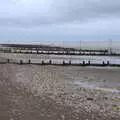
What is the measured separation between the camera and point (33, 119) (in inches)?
439

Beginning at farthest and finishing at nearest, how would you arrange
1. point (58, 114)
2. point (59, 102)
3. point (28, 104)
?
point (59, 102), point (28, 104), point (58, 114)

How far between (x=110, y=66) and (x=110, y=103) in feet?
128

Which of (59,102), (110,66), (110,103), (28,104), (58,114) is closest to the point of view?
(58,114)

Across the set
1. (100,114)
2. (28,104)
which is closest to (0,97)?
(28,104)

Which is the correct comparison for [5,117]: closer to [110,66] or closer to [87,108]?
[87,108]

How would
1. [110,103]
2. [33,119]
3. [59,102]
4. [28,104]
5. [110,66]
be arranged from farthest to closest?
[110,66], [110,103], [59,102], [28,104], [33,119]

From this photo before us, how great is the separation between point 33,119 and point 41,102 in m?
3.50

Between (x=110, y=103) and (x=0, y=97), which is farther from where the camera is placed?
(x=110, y=103)

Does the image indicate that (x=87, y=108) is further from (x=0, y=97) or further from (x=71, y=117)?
(x=0, y=97)

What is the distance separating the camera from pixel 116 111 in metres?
14.1

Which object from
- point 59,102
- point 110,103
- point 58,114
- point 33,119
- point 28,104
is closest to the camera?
point 33,119

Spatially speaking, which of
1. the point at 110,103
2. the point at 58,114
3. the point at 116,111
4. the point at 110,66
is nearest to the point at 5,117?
the point at 58,114

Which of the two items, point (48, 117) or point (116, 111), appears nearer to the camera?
point (48, 117)

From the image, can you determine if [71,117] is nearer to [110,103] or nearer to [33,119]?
[33,119]
